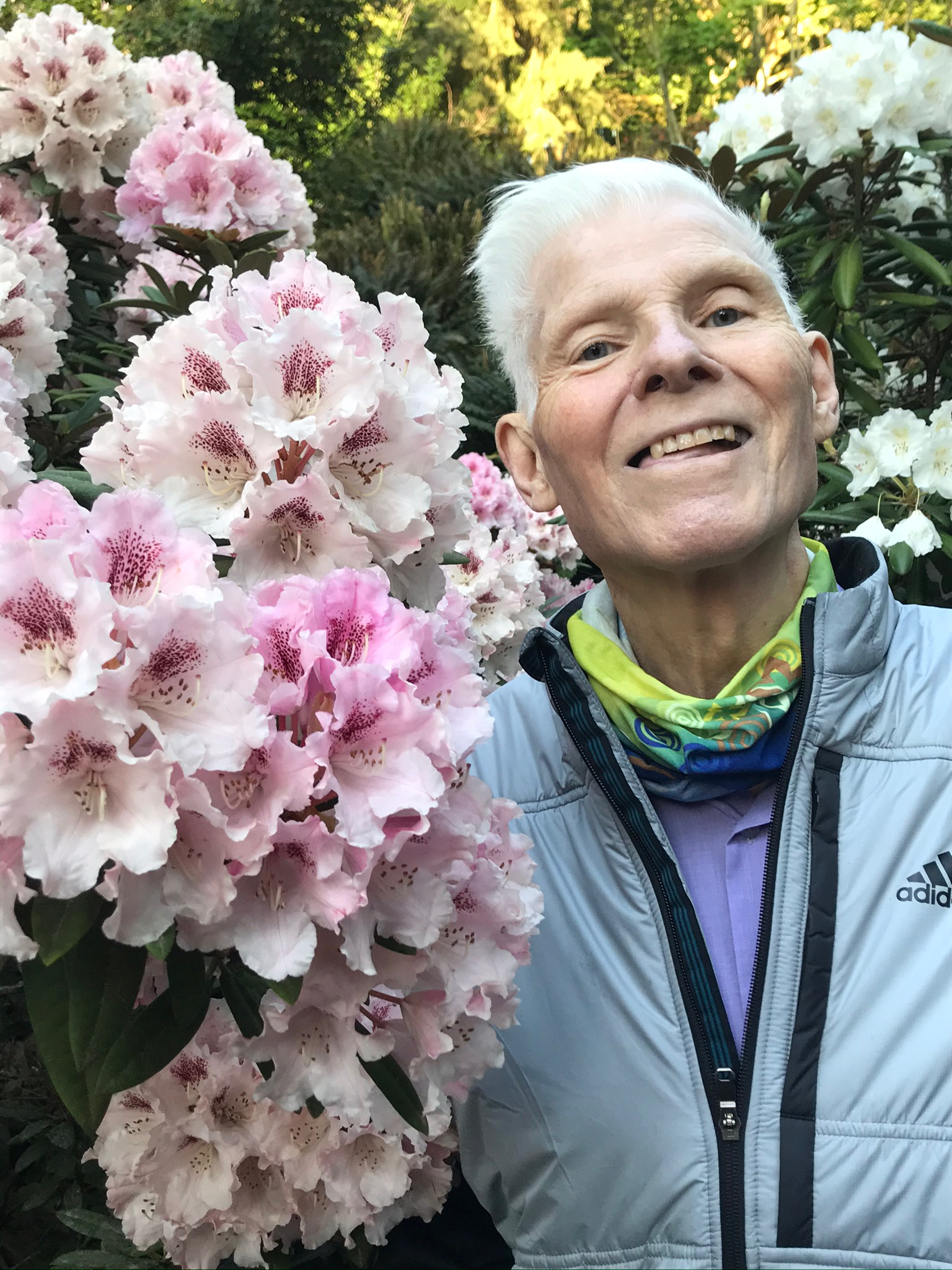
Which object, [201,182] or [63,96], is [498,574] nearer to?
[201,182]

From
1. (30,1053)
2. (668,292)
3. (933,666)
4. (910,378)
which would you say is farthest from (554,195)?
(910,378)

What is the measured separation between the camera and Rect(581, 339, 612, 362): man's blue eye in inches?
66.1

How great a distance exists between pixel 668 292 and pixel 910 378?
2.40m

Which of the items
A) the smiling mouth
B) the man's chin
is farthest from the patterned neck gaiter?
the smiling mouth

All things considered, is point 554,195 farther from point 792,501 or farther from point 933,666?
point 933,666

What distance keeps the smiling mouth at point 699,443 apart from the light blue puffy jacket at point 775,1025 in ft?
0.78

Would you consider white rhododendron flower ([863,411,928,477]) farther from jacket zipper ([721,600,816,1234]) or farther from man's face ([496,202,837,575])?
jacket zipper ([721,600,816,1234])

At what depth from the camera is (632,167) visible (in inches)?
68.6

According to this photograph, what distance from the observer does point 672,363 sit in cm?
156

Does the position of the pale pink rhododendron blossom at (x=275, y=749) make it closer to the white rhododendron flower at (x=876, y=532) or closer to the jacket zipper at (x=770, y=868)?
the jacket zipper at (x=770, y=868)

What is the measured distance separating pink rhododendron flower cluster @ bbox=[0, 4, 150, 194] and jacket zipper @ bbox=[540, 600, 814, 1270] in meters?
2.22

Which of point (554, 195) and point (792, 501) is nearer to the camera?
point (792, 501)

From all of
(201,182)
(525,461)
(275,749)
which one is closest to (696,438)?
(525,461)

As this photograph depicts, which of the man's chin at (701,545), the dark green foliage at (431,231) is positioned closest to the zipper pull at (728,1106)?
the man's chin at (701,545)
